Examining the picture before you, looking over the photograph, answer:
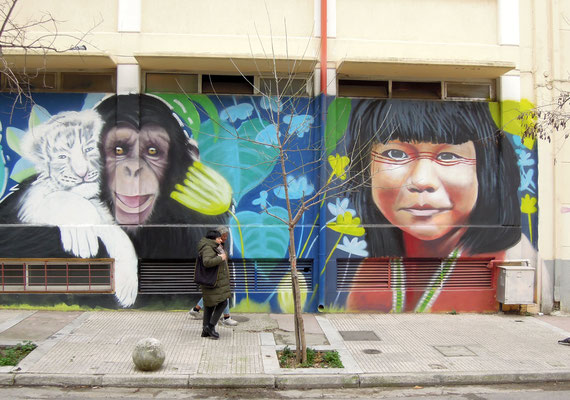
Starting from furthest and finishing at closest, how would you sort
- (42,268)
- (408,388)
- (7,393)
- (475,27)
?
1. (475,27)
2. (42,268)
3. (408,388)
4. (7,393)

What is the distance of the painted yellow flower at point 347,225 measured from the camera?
9719 millimetres

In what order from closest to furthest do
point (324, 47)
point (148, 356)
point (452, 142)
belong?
1. point (148, 356)
2. point (324, 47)
3. point (452, 142)

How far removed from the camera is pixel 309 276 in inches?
387

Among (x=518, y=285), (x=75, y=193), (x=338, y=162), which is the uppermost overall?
(x=338, y=162)

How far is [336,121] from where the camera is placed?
32.3 feet

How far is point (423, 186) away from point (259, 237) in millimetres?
3259

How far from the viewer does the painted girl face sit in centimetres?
992

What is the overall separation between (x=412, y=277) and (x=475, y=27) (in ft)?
16.4

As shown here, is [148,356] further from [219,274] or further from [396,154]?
[396,154]

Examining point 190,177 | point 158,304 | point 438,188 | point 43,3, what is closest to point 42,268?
point 158,304

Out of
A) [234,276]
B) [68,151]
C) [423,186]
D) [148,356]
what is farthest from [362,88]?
[148,356]

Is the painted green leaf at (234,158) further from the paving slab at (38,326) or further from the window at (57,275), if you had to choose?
the paving slab at (38,326)

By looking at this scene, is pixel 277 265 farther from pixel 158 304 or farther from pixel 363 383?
pixel 363 383

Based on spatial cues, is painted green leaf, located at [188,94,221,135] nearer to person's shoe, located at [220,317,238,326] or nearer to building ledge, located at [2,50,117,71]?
building ledge, located at [2,50,117,71]
